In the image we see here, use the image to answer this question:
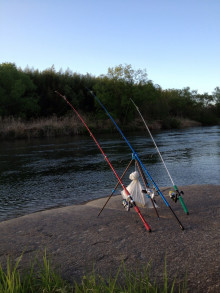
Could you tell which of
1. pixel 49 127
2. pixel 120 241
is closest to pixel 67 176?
pixel 120 241

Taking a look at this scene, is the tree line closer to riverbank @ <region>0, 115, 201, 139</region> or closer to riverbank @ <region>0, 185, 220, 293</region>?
riverbank @ <region>0, 115, 201, 139</region>

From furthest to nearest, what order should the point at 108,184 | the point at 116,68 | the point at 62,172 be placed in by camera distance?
the point at 116,68
the point at 62,172
the point at 108,184

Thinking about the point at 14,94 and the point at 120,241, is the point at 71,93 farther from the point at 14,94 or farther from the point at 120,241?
the point at 120,241

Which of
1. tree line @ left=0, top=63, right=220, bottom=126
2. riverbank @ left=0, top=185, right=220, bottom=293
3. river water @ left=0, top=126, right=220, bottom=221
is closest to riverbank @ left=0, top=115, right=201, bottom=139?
tree line @ left=0, top=63, right=220, bottom=126

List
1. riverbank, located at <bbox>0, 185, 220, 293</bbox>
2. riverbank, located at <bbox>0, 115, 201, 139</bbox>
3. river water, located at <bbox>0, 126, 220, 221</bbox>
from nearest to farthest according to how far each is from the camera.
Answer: riverbank, located at <bbox>0, 185, 220, 293</bbox> → river water, located at <bbox>0, 126, 220, 221</bbox> → riverbank, located at <bbox>0, 115, 201, 139</bbox>

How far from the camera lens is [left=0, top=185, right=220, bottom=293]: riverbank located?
3.11 meters

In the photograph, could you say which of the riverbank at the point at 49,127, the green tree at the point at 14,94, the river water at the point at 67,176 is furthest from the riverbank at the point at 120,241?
the green tree at the point at 14,94

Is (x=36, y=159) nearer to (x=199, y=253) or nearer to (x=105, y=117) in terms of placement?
(x=199, y=253)

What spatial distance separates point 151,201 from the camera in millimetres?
4684

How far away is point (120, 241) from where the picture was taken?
3.84 metres

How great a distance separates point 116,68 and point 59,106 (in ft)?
29.3

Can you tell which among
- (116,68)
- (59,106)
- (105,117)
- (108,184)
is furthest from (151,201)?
(116,68)

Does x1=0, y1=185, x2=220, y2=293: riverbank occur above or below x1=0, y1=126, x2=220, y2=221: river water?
above

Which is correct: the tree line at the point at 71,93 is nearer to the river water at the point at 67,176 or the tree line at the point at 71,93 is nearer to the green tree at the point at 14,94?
the green tree at the point at 14,94
